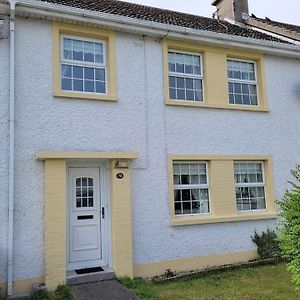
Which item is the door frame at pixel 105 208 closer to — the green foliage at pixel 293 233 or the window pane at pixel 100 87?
the window pane at pixel 100 87

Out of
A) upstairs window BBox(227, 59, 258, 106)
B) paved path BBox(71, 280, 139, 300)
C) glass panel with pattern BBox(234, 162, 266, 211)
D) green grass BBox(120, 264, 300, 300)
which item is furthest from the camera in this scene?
upstairs window BBox(227, 59, 258, 106)

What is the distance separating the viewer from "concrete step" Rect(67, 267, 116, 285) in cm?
758

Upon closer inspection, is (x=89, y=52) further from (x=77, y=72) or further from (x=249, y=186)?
(x=249, y=186)

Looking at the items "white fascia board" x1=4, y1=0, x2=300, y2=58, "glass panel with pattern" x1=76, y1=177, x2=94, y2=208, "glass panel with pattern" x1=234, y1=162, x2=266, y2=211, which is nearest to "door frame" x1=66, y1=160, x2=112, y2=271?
"glass panel with pattern" x1=76, y1=177, x2=94, y2=208

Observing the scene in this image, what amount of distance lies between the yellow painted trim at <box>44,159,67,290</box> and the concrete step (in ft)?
0.67

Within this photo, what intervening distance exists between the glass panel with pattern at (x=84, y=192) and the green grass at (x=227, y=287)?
1963 mm

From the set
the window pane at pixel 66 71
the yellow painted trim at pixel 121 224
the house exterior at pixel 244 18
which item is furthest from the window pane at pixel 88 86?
the house exterior at pixel 244 18

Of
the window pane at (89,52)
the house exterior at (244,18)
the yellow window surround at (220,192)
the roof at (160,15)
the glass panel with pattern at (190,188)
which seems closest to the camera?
the window pane at (89,52)

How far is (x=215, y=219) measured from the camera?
30.7ft

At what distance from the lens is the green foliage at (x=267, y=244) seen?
9.69 metres

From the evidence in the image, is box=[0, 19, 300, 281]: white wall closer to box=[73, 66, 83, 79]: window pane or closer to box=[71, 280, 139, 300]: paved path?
box=[73, 66, 83, 79]: window pane

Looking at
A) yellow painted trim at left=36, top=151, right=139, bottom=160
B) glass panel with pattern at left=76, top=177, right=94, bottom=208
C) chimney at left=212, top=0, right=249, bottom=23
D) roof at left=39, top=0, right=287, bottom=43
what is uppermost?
chimney at left=212, top=0, right=249, bottom=23

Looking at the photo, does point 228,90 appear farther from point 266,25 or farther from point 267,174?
point 266,25

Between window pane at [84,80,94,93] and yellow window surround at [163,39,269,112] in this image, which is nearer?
window pane at [84,80,94,93]
